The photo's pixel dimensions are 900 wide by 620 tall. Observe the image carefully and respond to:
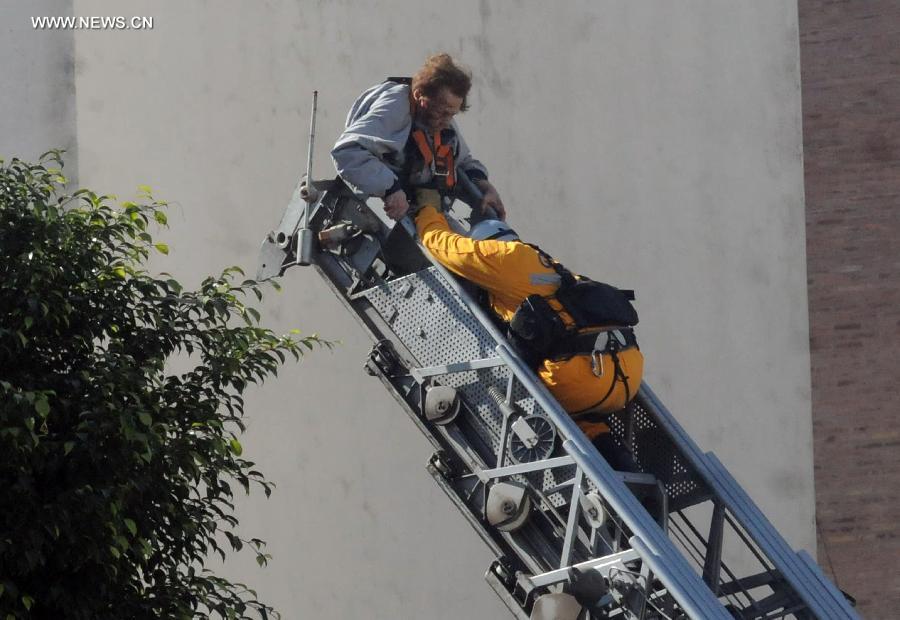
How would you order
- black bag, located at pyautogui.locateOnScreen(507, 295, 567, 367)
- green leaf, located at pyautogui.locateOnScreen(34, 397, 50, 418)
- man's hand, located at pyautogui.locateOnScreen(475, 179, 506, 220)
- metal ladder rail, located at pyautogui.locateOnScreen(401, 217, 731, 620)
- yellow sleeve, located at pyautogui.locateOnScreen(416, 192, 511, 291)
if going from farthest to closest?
man's hand, located at pyautogui.locateOnScreen(475, 179, 506, 220) < green leaf, located at pyautogui.locateOnScreen(34, 397, 50, 418) < yellow sleeve, located at pyautogui.locateOnScreen(416, 192, 511, 291) < black bag, located at pyautogui.locateOnScreen(507, 295, 567, 367) < metal ladder rail, located at pyautogui.locateOnScreen(401, 217, 731, 620)

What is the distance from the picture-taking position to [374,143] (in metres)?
7.21

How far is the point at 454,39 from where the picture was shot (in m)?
12.0

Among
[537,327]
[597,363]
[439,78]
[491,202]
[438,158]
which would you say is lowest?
[597,363]

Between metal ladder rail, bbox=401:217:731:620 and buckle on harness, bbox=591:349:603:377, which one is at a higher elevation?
buckle on harness, bbox=591:349:603:377

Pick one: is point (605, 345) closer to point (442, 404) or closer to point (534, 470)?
point (534, 470)

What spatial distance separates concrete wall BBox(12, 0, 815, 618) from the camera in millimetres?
11711

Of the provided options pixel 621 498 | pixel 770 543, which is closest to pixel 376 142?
pixel 621 498

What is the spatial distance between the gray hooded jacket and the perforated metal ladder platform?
0.23 metres

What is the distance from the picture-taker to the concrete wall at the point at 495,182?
11.7m

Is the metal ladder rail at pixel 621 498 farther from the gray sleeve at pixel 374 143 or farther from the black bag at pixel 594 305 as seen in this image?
the gray sleeve at pixel 374 143

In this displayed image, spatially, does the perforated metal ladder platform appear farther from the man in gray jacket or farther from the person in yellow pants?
the man in gray jacket

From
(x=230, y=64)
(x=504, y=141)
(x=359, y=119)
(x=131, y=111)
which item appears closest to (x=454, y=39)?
(x=504, y=141)

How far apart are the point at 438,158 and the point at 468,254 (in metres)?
0.88

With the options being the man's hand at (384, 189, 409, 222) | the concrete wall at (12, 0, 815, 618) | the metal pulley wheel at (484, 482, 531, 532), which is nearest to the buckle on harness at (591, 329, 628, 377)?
the metal pulley wheel at (484, 482, 531, 532)
